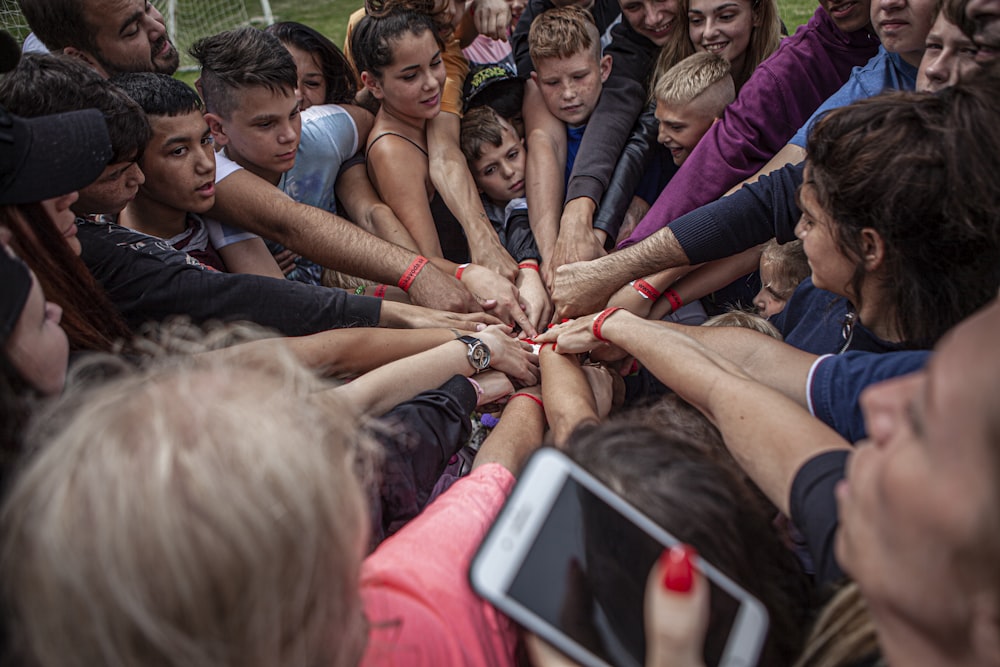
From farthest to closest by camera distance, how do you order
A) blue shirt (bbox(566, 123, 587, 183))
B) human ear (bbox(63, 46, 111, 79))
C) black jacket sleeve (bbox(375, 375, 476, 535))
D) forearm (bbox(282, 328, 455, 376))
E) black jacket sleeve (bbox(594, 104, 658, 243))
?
blue shirt (bbox(566, 123, 587, 183)) < black jacket sleeve (bbox(594, 104, 658, 243)) < human ear (bbox(63, 46, 111, 79)) < forearm (bbox(282, 328, 455, 376)) < black jacket sleeve (bbox(375, 375, 476, 535))

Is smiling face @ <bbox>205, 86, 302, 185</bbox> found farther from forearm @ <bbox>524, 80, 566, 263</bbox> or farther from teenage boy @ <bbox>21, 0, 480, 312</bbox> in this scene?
forearm @ <bbox>524, 80, 566, 263</bbox>

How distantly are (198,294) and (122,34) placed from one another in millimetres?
1432

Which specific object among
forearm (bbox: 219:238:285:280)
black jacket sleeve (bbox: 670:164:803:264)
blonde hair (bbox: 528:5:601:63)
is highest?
blonde hair (bbox: 528:5:601:63)

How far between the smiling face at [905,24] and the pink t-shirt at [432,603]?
2.17 meters

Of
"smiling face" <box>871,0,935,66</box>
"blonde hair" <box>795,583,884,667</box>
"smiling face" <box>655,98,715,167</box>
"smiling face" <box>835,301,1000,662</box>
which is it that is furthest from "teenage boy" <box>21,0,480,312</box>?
"smiling face" <box>835,301,1000,662</box>

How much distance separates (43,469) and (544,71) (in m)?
2.99

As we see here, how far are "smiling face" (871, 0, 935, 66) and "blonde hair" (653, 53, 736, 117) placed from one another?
2.18 ft

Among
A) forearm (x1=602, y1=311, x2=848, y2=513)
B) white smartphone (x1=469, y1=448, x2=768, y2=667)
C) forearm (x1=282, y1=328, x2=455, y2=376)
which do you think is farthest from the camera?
forearm (x1=282, y1=328, x2=455, y2=376)

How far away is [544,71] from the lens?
3322mm

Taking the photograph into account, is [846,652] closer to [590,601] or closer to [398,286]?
[590,601]

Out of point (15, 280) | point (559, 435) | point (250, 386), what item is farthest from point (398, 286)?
point (250, 386)

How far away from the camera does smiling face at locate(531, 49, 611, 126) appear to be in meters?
3.27

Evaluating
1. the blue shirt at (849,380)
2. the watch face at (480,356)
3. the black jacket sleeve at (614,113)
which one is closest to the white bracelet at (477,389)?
the watch face at (480,356)

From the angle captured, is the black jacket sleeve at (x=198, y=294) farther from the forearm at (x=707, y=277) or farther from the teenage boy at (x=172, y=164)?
the forearm at (x=707, y=277)
